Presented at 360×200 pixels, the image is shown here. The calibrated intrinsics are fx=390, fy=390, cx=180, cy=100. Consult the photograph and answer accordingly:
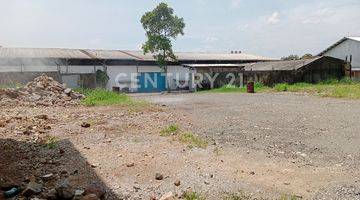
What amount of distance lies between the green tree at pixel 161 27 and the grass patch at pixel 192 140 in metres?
25.7

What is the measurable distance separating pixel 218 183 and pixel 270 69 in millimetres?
28697

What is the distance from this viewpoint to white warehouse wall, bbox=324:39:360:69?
36.6m

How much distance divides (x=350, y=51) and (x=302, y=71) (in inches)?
360

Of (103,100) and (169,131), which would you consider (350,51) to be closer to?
(103,100)

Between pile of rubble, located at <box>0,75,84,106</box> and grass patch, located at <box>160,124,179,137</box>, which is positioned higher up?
pile of rubble, located at <box>0,75,84,106</box>

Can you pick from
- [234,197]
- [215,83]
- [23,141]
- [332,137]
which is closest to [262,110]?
[332,137]

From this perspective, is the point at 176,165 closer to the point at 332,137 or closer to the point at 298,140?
the point at 298,140

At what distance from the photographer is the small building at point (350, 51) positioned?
36.1m

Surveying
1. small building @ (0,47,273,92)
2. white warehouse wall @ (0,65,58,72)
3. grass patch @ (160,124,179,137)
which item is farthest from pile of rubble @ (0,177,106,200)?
white warehouse wall @ (0,65,58,72)

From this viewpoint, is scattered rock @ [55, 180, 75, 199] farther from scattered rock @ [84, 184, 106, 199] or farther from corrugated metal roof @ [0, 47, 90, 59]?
corrugated metal roof @ [0, 47, 90, 59]

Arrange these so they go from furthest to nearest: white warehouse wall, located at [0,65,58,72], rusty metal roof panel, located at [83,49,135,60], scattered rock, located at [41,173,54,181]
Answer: rusty metal roof panel, located at [83,49,135,60] < white warehouse wall, located at [0,65,58,72] < scattered rock, located at [41,173,54,181]

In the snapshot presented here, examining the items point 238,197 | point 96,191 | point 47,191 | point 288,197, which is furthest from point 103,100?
point 288,197

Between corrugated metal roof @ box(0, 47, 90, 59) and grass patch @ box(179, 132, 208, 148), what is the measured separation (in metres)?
26.0

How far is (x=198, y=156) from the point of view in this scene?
7.38 meters
